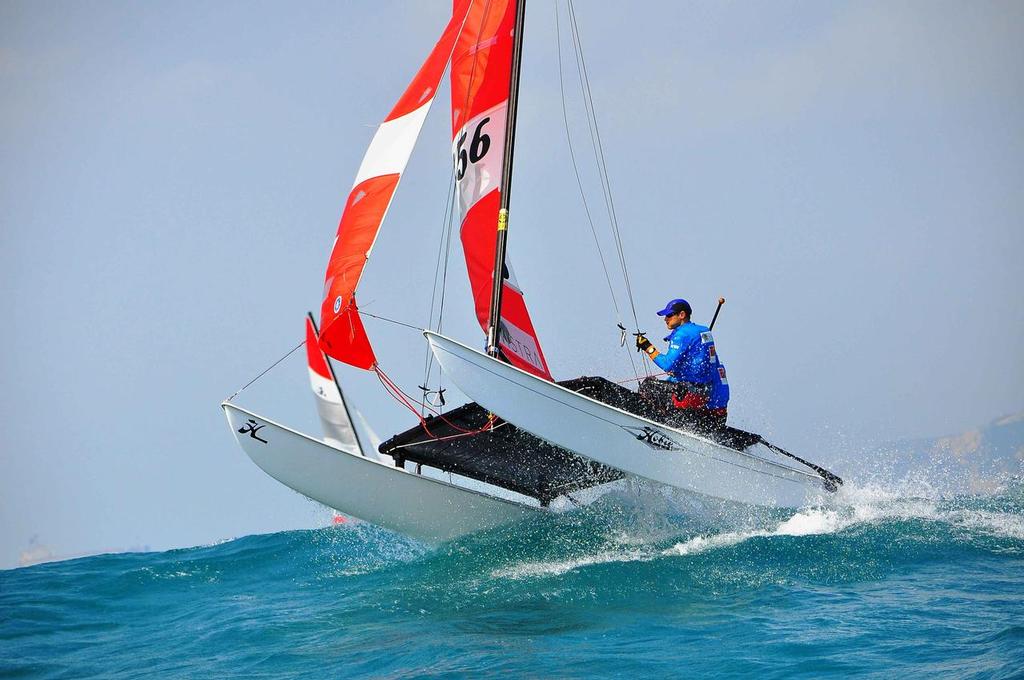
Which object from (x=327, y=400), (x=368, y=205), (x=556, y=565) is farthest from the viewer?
(x=327, y=400)

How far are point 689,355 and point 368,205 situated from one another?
2.89 metres

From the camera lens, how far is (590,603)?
6.46 metres

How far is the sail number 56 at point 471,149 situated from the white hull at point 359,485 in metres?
2.66

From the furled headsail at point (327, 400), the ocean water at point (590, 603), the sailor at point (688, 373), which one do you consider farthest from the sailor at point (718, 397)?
the furled headsail at point (327, 400)

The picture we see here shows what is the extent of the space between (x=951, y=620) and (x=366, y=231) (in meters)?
5.04

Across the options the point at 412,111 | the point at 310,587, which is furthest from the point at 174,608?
the point at 412,111

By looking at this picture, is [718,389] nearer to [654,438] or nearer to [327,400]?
[654,438]

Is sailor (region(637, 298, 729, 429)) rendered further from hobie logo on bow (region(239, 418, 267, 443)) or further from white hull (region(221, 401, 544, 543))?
hobie logo on bow (region(239, 418, 267, 443))

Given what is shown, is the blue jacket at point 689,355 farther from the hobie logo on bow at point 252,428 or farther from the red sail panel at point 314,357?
the red sail panel at point 314,357

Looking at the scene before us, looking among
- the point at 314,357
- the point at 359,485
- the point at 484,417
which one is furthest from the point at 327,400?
the point at 359,485

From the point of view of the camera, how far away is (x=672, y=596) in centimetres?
646

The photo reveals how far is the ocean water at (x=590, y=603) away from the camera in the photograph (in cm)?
533

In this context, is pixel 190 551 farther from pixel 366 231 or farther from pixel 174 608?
pixel 366 231

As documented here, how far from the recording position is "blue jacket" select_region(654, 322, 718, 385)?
7617 millimetres
